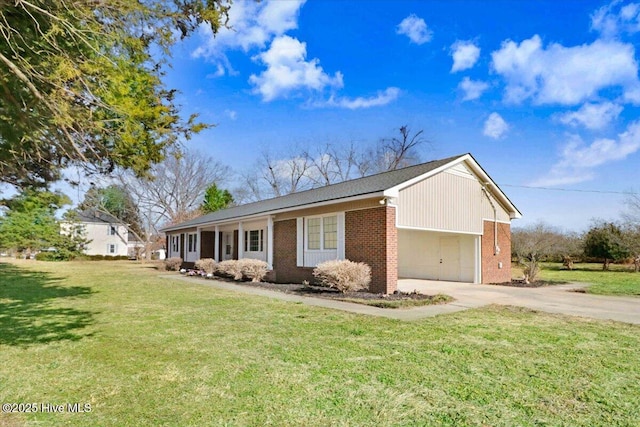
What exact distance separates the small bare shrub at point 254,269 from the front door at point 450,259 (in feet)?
27.7

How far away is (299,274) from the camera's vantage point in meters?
15.8

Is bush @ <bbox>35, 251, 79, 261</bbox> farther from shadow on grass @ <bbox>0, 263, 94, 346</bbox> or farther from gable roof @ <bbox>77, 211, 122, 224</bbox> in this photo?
shadow on grass @ <bbox>0, 263, 94, 346</bbox>

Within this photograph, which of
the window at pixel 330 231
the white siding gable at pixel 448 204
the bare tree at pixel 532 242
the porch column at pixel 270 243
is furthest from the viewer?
the bare tree at pixel 532 242

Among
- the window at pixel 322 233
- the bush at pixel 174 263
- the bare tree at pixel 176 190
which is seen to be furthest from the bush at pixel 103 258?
the window at pixel 322 233

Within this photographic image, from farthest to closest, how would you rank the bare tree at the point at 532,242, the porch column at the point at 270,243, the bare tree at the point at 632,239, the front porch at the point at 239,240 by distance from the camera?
1. the bare tree at the point at 632,239
2. the bare tree at the point at 532,242
3. the front porch at the point at 239,240
4. the porch column at the point at 270,243

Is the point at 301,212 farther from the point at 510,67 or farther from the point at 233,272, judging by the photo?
the point at 510,67

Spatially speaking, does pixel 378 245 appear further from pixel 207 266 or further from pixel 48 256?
pixel 48 256

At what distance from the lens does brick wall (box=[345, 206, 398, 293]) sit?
12086 mm

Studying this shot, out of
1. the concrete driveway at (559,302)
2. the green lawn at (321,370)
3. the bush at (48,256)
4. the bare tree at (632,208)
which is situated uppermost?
the bare tree at (632,208)

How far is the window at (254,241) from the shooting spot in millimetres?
20281

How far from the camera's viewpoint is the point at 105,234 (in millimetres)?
52188

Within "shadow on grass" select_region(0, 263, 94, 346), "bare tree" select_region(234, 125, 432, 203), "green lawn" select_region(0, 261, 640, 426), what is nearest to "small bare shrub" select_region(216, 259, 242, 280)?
"shadow on grass" select_region(0, 263, 94, 346)

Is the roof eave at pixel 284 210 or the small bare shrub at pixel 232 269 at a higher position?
the roof eave at pixel 284 210

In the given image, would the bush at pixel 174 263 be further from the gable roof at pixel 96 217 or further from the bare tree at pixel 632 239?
the bare tree at pixel 632 239
